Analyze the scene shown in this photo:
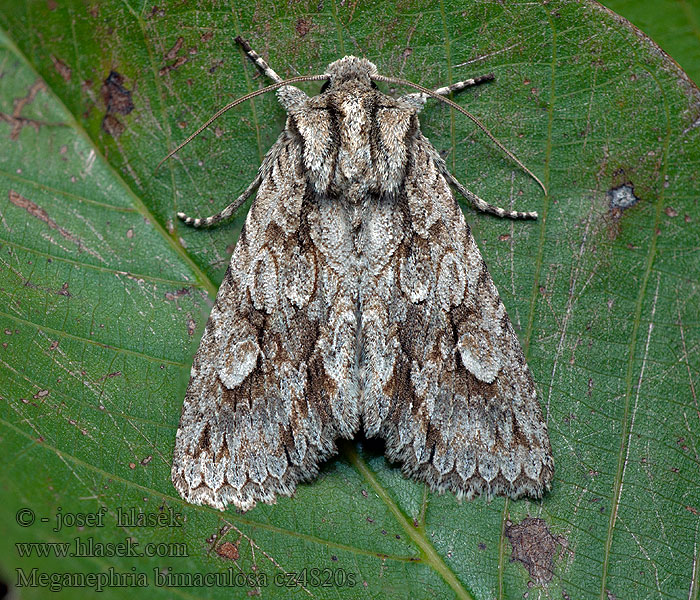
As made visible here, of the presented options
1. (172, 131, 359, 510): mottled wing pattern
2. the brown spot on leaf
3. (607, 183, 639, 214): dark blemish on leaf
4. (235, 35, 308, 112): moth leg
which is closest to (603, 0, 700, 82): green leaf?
(607, 183, 639, 214): dark blemish on leaf

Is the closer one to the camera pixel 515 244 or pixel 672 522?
pixel 672 522

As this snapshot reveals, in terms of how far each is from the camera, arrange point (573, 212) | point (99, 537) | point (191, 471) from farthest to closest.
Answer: point (573, 212) → point (191, 471) → point (99, 537)

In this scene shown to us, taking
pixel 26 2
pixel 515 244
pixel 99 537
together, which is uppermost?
pixel 26 2

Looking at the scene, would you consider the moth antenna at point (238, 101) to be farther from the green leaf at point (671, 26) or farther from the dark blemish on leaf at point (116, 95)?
the green leaf at point (671, 26)

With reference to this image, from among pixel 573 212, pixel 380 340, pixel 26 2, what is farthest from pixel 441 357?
pixel 26 2

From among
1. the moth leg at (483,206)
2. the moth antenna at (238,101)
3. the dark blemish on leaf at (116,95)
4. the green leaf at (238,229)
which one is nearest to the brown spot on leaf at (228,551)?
the green leaf at (238,229)

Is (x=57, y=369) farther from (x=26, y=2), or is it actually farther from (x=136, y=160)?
(x=26, y=2)

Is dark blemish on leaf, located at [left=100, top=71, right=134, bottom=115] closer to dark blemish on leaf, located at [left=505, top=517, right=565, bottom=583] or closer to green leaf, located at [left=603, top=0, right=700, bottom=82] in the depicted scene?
green leaf, located at [left=603, top=0, right=700, bottom=82]
